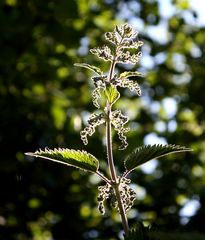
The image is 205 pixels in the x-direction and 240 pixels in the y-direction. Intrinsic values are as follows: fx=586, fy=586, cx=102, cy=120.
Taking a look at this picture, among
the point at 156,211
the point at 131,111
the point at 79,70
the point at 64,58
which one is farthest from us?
the point at 131,111

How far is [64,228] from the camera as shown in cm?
355

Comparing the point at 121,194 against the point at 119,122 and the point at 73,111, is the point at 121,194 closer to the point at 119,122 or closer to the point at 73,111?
the point at 119,122

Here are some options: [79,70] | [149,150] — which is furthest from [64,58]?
[149,150]

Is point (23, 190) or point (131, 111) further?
point (131, 111)

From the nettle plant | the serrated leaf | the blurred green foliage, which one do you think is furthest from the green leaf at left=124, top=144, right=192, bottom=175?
the blurred green foliage

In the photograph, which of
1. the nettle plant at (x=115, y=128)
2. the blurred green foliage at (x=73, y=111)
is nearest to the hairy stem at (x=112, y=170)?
the nettle plant at (x=115, y=128)

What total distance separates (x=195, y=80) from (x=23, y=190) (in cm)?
212

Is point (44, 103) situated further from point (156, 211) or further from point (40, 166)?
point (156, 211)

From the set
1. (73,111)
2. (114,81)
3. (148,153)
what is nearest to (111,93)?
(114,81)

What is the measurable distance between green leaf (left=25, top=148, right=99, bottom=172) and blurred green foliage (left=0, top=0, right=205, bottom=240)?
62.4 inches

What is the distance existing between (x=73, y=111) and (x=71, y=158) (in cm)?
361

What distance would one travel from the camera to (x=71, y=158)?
109cm

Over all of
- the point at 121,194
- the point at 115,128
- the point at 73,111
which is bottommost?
the point at 121,194

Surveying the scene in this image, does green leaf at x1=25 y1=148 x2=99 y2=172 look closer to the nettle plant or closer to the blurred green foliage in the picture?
the nettle plant
